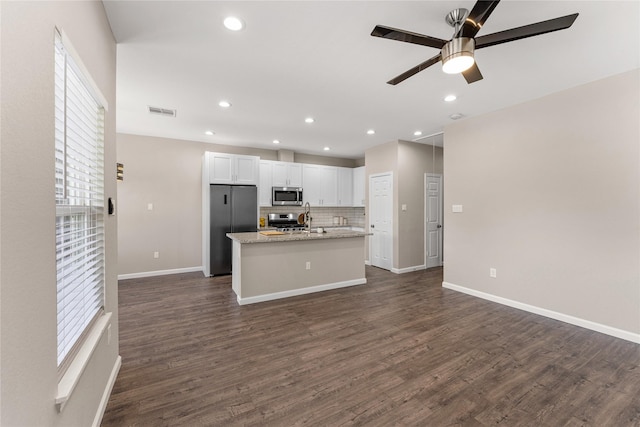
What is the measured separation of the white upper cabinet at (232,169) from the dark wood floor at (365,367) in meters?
2.47

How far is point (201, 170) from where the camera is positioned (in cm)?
557

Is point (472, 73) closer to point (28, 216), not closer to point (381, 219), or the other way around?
point (28, 216)

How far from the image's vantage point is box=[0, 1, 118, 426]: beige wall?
0.78m

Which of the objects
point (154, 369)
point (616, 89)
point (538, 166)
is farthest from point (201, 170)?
point (616, 89)

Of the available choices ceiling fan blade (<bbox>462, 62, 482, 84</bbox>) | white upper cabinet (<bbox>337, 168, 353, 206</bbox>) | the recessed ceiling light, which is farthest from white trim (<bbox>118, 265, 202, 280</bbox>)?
ceiling fan blade (<bbox>462, 62, 482, 84</bbox>)

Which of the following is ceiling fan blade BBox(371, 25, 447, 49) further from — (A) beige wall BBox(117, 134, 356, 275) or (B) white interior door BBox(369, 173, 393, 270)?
(A) beige wall BBox(117, 134, 356, 275)

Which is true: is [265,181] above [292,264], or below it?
above

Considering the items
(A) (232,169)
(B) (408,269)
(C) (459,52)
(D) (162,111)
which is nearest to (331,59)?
(C) (459,52)

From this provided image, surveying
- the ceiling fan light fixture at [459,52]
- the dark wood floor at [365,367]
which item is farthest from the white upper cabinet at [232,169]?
the ceiling fan light fixture at [459,52]

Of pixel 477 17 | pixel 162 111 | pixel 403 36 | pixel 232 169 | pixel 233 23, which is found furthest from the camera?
pixel 232 169

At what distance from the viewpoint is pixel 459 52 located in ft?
5.80

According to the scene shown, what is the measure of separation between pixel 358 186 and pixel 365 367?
16.8 feet

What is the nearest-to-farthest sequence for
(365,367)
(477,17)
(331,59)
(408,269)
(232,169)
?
(477,17) → (365,367) → (331,59) → (232,169) → (408,269)

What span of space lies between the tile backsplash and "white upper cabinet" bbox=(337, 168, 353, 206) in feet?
1.14
